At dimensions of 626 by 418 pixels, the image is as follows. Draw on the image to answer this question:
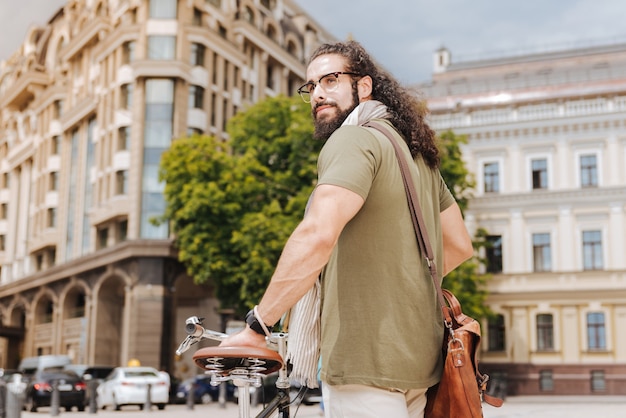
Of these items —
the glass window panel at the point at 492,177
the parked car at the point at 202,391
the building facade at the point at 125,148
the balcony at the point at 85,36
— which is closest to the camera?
the parked car at the point at 202,391

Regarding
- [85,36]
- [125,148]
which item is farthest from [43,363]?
[85,36]

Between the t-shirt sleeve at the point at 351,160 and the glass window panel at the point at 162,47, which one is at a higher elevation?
the glass window panel at the point at 162,47

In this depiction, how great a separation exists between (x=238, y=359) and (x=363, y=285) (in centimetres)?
42

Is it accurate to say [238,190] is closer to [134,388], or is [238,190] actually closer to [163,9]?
[134,388]

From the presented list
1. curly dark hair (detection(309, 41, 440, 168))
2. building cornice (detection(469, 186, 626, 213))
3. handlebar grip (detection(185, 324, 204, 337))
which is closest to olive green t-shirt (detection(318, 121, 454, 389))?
curly dark hair (detection(309, 41, 440, 168))

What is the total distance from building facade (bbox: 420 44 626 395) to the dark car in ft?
55.4

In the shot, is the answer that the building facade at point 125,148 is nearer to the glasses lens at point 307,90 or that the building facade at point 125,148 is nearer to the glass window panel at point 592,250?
the glass window panel at point 592,250

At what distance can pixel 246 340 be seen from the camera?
243 centimetres

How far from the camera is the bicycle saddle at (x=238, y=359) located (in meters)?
2.40

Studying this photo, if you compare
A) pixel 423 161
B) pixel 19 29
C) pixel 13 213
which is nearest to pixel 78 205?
pixel 13 213

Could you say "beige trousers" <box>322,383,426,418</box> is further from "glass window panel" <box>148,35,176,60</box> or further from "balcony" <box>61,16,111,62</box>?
"balcony" <box>61,16,111,62</box>

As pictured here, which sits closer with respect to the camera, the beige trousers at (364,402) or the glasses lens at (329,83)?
the beige trousers at (364,402)

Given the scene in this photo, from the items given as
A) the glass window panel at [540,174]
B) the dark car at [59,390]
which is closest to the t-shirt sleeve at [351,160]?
the dark car at [59,390]

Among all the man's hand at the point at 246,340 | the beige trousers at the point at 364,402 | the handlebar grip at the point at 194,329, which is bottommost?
the beige trousers at the point at 364,402
